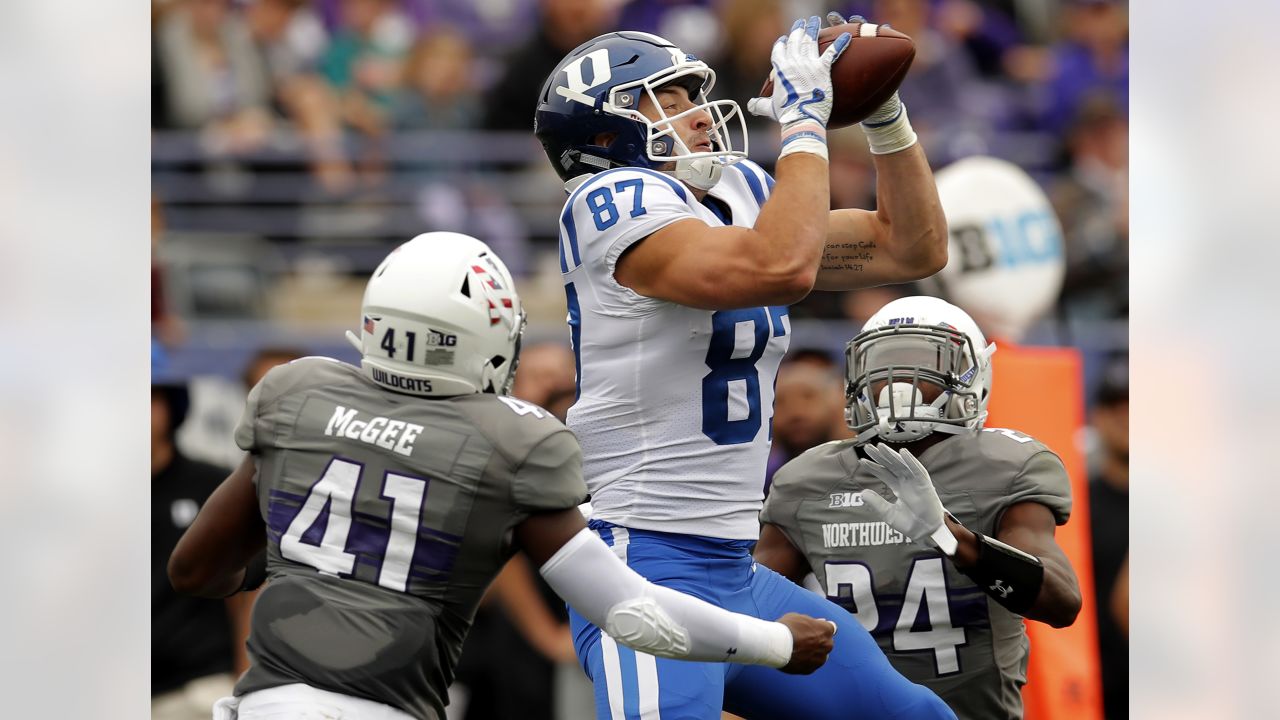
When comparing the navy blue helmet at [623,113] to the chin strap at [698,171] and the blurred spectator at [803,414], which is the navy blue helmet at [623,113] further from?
the blurred spectator at [803,414]

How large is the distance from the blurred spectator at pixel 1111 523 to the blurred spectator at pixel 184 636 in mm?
3425

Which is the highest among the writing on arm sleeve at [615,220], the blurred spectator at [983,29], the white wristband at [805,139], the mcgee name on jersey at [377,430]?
the blurred spectator at [983,29]

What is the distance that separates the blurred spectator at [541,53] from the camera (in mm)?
8352

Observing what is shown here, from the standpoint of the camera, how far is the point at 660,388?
10.8 ft

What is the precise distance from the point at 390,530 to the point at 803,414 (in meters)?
3.75

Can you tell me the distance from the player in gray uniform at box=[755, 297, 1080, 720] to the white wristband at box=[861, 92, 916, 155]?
1.52 ft

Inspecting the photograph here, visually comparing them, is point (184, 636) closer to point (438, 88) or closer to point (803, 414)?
point (803, 414)

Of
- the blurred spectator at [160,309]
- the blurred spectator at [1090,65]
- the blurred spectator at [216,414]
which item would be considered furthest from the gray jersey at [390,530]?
the blurred spectator at [1090,65]

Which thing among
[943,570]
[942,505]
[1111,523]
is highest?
[942,505]

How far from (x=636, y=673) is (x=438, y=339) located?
2.44 feet

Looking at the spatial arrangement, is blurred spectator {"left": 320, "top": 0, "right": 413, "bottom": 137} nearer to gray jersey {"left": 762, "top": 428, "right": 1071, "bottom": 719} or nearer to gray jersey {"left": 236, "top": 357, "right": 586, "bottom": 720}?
gray jersey {"left": 762, "top": 428, "right": 1071, "bottom": 719}

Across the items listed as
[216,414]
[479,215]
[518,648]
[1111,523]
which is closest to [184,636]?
[216,414]

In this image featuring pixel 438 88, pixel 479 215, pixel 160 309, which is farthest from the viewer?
pixel 438 88

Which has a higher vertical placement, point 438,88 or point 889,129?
point 438,88
